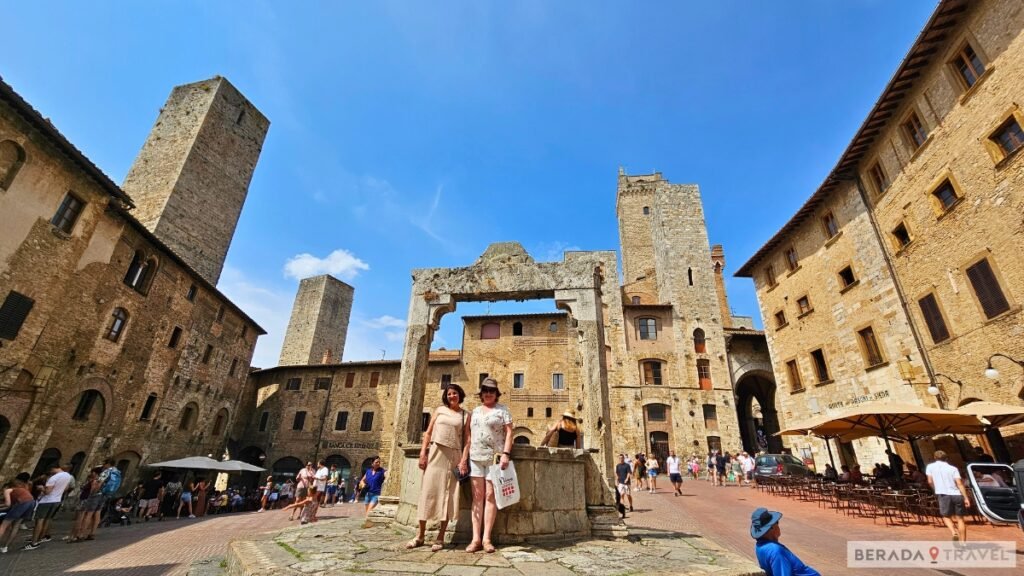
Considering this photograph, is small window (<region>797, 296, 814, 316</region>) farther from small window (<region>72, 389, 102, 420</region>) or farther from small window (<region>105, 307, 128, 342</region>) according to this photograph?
small window (<region>72, 389, 102, 420</region>)

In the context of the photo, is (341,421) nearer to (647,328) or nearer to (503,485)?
(647,328)

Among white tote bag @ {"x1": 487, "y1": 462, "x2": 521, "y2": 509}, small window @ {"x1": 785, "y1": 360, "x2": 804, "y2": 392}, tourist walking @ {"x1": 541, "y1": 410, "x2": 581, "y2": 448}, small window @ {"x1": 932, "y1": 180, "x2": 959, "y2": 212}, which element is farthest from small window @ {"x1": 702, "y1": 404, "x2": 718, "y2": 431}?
white tote bag @ {"x1": 487, "y1": 462, "x2": 521, "y2": 509}

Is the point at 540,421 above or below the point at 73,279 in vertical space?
below

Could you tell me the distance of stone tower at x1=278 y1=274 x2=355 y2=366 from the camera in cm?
3900

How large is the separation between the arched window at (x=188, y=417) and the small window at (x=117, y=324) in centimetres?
579

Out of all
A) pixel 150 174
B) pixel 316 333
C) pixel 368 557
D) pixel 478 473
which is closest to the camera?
pixel 368 557

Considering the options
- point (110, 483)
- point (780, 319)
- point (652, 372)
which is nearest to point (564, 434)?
point (110, 483)

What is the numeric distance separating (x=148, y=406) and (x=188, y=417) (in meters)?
2.89

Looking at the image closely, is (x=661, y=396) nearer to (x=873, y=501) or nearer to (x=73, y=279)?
(x=873, y=501)

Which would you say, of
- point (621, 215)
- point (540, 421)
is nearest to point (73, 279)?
point (540, 421)

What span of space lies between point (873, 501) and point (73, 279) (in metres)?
24.0

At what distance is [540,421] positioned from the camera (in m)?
26.2

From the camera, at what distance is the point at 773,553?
275 centimetres

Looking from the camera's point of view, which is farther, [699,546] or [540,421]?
[540,421]
